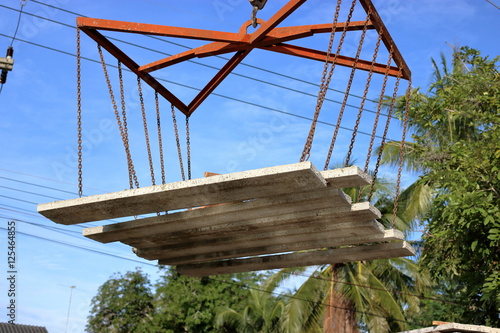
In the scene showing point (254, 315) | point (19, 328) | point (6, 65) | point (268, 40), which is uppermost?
point (6, 65)

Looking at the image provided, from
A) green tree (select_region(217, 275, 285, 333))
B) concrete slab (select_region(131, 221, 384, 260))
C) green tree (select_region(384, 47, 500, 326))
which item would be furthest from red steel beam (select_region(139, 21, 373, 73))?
green tree (select_region(217, 275, 285, 333))

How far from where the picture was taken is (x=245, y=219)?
6875 millimetres

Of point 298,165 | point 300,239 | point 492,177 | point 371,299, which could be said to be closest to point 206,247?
point 300,239

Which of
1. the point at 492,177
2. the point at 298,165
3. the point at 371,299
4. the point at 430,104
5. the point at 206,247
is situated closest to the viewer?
the point at 298,165

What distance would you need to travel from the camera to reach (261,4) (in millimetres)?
7094

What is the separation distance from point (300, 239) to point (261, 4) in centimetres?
251

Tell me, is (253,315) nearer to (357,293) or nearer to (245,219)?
(357,293)

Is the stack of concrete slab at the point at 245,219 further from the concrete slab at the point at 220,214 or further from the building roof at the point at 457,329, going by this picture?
the building roof at the point at 457,329

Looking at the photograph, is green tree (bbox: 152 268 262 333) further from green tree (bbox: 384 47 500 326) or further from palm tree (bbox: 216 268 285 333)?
green tree (bbox: 384 47 500 326)

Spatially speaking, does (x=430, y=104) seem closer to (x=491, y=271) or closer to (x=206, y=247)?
(x=491, y=271)

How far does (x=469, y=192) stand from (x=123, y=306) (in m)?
27.3

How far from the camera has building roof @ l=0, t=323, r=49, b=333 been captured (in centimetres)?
2747

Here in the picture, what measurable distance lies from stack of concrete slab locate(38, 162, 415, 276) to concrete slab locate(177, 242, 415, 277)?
0.04ft

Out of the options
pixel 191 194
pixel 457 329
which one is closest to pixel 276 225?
pixel 191 194
